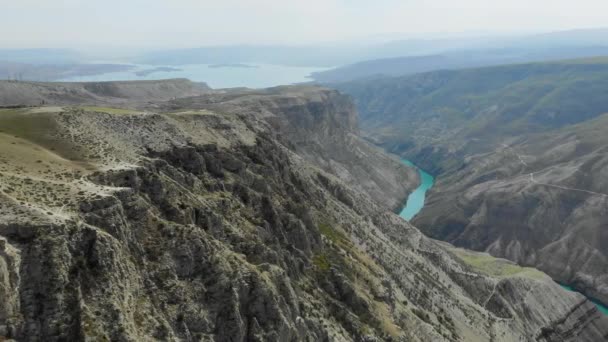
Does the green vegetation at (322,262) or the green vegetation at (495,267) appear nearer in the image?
the green vegetation at (322,262)

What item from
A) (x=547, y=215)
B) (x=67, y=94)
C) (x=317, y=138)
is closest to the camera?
(x=547, y=215)

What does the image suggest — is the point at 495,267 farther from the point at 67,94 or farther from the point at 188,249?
the point at 67,94

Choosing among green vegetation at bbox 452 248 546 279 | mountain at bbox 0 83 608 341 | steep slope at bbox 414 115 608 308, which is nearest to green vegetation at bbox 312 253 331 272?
mountain at bbox 0 83 608 341

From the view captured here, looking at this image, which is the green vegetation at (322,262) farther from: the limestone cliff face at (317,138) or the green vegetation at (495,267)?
the limestone cliff face at (317,138)

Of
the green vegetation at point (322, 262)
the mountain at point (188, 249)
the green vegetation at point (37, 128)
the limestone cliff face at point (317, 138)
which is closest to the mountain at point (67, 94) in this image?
the limestone cliff face at point (317, 138)

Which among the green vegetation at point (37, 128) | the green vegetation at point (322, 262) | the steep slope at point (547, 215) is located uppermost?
the green vegetation at point (37, 128)

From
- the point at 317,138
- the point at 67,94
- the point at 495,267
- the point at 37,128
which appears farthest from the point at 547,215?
the point at 67,94

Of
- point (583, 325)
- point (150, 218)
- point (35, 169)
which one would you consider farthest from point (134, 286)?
point (583, 325)

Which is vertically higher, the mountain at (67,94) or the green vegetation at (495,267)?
the mountain at (67,94)

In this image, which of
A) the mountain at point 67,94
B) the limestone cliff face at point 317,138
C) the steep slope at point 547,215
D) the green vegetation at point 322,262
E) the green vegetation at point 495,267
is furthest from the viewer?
the limestone cliff face at point 317,138
